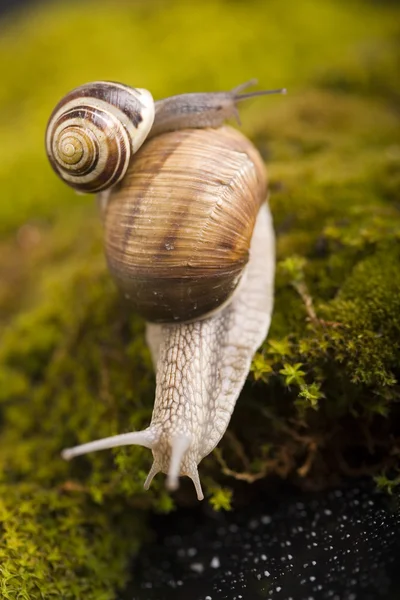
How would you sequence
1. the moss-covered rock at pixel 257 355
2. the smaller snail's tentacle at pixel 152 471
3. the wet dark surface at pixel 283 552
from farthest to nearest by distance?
the moss-covered rock at pixel 257 355, the smaller snail's tentacle at pixel 152 471, the wet dark surface at pixel 283 552

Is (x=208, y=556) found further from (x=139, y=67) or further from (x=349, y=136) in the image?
(x=139, y=67)

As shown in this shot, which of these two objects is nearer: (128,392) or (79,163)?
(79,163)

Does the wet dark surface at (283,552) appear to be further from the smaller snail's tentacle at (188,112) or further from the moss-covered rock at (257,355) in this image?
the smaller snail's tentacle at (188,112)

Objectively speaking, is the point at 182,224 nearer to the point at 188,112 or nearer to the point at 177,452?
the point at 188,112

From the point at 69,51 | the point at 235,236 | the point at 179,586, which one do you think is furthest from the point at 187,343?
the point at 69,51

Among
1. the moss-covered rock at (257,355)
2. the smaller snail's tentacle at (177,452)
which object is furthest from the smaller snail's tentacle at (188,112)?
the smaller snail's tentacle at (177,452)

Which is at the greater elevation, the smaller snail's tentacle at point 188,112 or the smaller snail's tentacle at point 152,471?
the smaller snail's tentacle at point 188,112

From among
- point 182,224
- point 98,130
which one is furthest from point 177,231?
point 98,130
